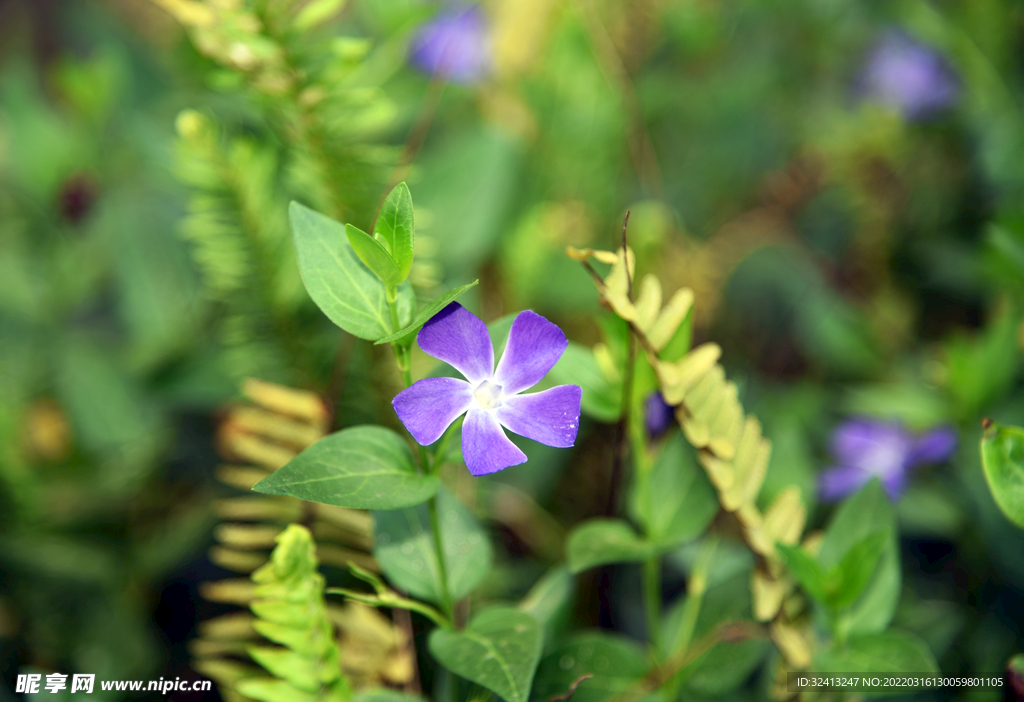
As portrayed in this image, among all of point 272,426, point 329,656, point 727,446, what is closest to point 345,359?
point 272,426

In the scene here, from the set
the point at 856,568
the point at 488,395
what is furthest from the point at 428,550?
the point at 856,568

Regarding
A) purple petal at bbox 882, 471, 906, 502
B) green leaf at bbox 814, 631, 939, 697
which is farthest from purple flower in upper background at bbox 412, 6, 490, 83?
green leaf at bbox 814, 631, 939, 697

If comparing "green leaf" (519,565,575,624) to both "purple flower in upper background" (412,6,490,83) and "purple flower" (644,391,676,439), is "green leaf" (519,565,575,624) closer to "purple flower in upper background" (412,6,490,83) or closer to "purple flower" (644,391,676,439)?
"purple flower" (644,391,676,439)

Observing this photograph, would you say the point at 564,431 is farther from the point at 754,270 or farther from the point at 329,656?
the point at 754,270

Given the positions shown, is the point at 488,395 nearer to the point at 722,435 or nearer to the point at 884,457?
the point at 722,435

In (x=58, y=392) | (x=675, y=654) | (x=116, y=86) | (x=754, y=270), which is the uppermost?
(x=116, y=86)
